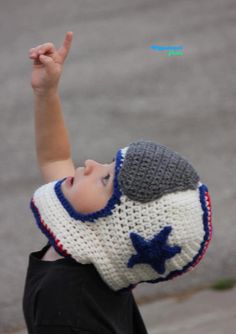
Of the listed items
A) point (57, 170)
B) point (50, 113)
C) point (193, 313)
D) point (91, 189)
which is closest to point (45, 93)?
point (50, 113)

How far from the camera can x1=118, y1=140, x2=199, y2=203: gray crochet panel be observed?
180 cm

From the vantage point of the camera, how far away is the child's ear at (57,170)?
2256mm

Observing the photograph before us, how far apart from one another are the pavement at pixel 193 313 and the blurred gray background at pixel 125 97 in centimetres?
9

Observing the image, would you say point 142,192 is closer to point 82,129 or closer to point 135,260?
point 135,260

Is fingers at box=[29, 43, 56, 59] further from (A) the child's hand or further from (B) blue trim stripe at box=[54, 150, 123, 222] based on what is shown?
(B) blue trim stripe at box=[54, 150, 123, 222]

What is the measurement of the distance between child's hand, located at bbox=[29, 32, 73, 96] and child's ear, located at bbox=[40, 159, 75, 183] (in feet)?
0.82

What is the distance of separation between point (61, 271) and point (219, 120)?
12.3 feet

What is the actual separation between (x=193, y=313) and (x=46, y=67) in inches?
73.8

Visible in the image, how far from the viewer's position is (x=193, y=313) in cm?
353

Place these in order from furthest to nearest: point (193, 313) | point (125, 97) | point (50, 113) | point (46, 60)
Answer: point (125, 97), point (193, 313), point (50, 113), point (46, 60)

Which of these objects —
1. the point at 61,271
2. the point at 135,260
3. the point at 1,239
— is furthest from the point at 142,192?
the point at 1,239

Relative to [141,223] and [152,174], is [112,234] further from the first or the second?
[152,174]

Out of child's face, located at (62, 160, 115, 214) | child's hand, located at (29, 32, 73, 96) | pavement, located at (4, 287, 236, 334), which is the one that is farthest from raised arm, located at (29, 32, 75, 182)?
pavement, located at (4, 287, 236, 334)

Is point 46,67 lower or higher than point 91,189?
higher
